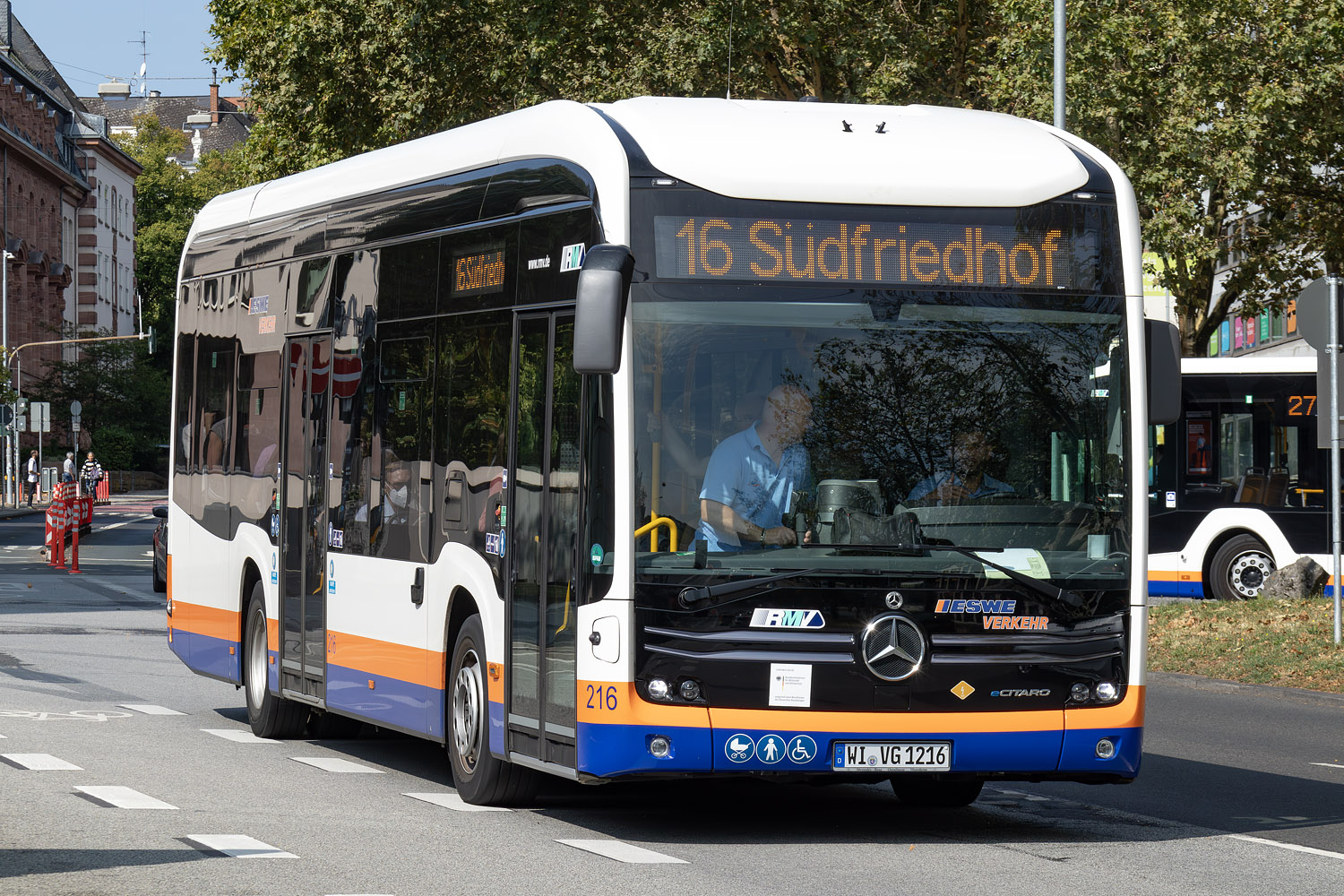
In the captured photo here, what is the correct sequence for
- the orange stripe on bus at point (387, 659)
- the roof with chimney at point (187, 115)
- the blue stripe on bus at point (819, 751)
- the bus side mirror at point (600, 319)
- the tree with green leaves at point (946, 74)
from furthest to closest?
1. the roof with chimney at point (187, 115)
2. the tree with green leaves at point (946, 74)
3. the orange stripe on bus at point (387, 659)
4. the blue stripe on bus at point (819, 751)
5. the bus side mirror at point (600, 319)

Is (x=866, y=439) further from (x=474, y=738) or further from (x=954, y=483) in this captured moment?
(x=474, y=738)

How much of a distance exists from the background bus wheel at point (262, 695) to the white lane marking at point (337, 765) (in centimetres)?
93

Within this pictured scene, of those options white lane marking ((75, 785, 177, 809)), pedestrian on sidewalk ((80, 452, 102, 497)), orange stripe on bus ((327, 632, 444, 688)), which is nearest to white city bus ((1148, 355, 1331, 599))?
orange stripe on bus ((327, 632, 444, 688))

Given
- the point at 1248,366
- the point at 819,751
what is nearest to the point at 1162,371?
the point at 819,751

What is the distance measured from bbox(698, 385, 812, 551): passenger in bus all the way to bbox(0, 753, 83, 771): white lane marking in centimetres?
426

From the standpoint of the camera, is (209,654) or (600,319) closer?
(600,319)

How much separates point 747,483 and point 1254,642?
11.9 m

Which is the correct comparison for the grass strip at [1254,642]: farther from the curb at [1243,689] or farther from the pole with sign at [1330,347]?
the pole with sign at [1330,347]

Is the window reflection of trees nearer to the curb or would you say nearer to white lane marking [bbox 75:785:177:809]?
white lane marking [bbox 75:785:177:809]

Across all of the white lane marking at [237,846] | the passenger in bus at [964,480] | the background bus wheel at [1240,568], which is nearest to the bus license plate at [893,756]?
the passenger in bus at [964,480]

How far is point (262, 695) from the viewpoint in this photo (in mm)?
13578

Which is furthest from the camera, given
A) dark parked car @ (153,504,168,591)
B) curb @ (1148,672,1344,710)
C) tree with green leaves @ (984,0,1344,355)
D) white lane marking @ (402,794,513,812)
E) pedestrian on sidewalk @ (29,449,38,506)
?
pedestrian on sidewalk @ (29,449,38,506)

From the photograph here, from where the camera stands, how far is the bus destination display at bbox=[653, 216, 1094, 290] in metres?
9.13

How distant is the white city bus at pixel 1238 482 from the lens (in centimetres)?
2636
